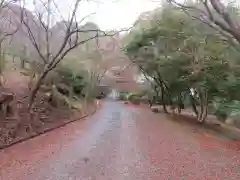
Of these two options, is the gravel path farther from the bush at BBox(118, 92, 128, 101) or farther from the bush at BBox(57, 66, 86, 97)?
the bush at BBox(118, 92, 128, 101)

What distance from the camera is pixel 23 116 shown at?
42.3 ft

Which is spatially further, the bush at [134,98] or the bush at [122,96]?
the bush at [122,96]

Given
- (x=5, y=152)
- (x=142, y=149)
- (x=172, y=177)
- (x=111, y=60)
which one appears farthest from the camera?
(x=111, y=60)

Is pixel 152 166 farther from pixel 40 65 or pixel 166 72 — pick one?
pixel 166 72

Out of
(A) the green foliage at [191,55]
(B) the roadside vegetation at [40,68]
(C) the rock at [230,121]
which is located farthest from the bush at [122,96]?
(A) the green foliage at [191,55]

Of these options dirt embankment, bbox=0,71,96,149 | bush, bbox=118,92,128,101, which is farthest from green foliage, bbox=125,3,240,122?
bush, bbox=118,92,128,101

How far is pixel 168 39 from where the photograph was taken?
19.1 m

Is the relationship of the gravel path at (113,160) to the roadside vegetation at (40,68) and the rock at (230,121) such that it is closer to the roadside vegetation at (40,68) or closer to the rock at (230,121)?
the roadside vegetation at (40,68)

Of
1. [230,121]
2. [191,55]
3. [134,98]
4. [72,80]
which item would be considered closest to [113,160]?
[191,55]

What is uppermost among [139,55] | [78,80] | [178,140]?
[139,55]

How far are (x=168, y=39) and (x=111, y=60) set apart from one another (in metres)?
15.7

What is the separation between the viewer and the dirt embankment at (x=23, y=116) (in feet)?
38.0

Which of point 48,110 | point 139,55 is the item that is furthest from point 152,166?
point 139,55

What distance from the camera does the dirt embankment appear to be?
38.0 feet
